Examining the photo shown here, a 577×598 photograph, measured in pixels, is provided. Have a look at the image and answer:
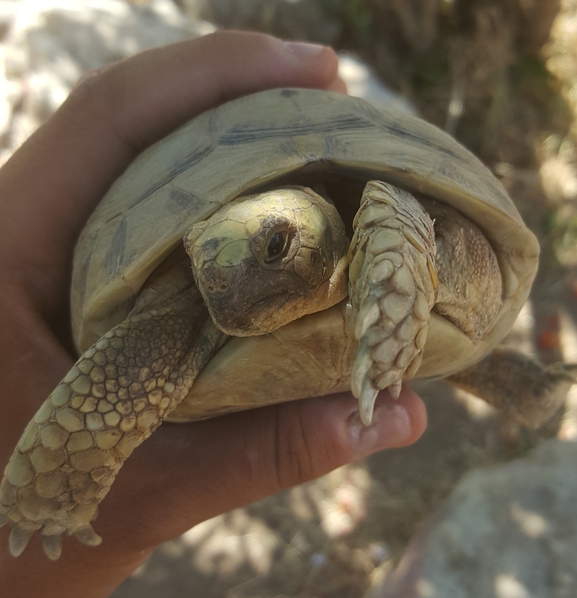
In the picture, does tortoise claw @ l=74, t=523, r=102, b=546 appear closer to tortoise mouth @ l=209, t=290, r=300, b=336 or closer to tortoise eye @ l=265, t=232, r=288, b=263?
tortoise mouth @ l=209, t=290, r=300, b=336

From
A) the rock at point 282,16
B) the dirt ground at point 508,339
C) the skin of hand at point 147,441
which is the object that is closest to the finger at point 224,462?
the skin of hand at point 147,441

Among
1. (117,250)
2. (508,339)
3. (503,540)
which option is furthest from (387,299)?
(508,339)

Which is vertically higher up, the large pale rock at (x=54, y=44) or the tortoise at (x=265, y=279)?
the large pale rock at (x=54, y=44)

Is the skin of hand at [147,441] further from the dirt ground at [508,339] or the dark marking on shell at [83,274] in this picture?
the dirt ground at [508,339]

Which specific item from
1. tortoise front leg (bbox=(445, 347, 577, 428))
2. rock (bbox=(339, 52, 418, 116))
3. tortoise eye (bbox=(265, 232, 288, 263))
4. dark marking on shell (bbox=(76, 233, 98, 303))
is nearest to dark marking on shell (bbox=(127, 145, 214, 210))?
dark marking on shell (bbox=(76, 233, 98, 303))

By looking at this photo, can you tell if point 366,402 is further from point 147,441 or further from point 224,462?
point 147,441

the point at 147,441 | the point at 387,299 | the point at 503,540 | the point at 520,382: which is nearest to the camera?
the point at 387,299

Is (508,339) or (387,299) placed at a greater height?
(387,299)
